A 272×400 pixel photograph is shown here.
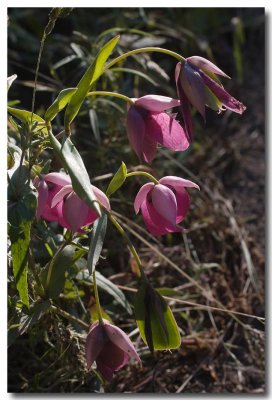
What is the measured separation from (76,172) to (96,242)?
12 cm

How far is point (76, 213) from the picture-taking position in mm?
896

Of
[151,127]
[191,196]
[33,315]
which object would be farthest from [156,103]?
[191,196]

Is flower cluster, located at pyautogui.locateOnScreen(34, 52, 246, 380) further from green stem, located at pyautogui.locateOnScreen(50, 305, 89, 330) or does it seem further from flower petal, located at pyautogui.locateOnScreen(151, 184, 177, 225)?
green stem, located at pyautogui.locateOnScreen(50, 305, 89, 330)

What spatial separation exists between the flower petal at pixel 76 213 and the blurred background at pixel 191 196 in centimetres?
26

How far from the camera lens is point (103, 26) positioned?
1.93 meters

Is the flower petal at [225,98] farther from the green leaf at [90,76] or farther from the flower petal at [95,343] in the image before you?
the flower petal at [95,343]

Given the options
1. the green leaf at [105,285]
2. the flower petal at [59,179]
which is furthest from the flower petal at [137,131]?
the green leaf at [105,285]

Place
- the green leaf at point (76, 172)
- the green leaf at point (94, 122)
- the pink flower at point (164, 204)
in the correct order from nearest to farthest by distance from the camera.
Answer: the green leaf at point (76, 172) < the pink flower at point (164, 204) < the green leaf at point (94, 122)

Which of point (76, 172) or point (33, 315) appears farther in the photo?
point (33, 315)

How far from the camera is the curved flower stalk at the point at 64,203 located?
0.90 meters

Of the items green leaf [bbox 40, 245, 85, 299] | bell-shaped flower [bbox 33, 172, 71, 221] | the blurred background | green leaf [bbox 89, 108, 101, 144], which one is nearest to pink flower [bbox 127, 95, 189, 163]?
bell-shaped flower [bbox 33, 172, 71, 221]

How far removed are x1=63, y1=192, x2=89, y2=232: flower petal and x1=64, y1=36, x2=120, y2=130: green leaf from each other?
0.36ft

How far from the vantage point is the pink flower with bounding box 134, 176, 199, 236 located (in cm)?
94

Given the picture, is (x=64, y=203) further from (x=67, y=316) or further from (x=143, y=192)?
(x=67, y=316)
